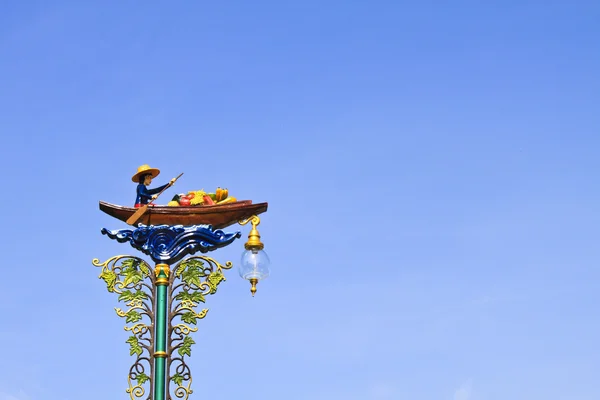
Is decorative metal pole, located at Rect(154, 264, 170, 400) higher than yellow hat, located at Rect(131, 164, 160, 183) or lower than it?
lower

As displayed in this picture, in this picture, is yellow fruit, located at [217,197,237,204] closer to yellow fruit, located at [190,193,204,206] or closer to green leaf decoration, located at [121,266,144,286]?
yellow fruit, located at [190,193,204,206]

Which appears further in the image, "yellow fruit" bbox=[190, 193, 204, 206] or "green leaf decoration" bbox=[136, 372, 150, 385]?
"yellow fruit" bbox=[190, 193, 204, 206]

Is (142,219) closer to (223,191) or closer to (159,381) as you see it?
(223,191)

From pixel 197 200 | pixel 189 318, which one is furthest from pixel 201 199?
pixel 189 318

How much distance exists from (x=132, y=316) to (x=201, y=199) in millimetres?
1353

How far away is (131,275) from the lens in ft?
34.4

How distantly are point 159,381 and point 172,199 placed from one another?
188 centimetres

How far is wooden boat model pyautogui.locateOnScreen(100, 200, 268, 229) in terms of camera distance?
416 inches

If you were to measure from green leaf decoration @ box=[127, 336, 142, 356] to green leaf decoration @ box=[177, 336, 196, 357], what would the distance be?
1.21 feet

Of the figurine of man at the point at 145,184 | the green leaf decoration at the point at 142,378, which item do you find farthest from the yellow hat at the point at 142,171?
the green leaf decoration at the point at 142,378

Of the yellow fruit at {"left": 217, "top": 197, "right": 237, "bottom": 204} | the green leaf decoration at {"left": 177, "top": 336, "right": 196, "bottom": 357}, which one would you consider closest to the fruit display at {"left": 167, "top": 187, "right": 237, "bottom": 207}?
the yellow fruit at {"left": 217, "top": 197, "right": 237, "bottom": 204}

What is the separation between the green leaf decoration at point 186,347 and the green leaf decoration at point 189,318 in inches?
6.4

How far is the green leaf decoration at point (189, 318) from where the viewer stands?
406 inches

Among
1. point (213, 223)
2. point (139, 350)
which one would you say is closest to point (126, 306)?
point (139, 350)
